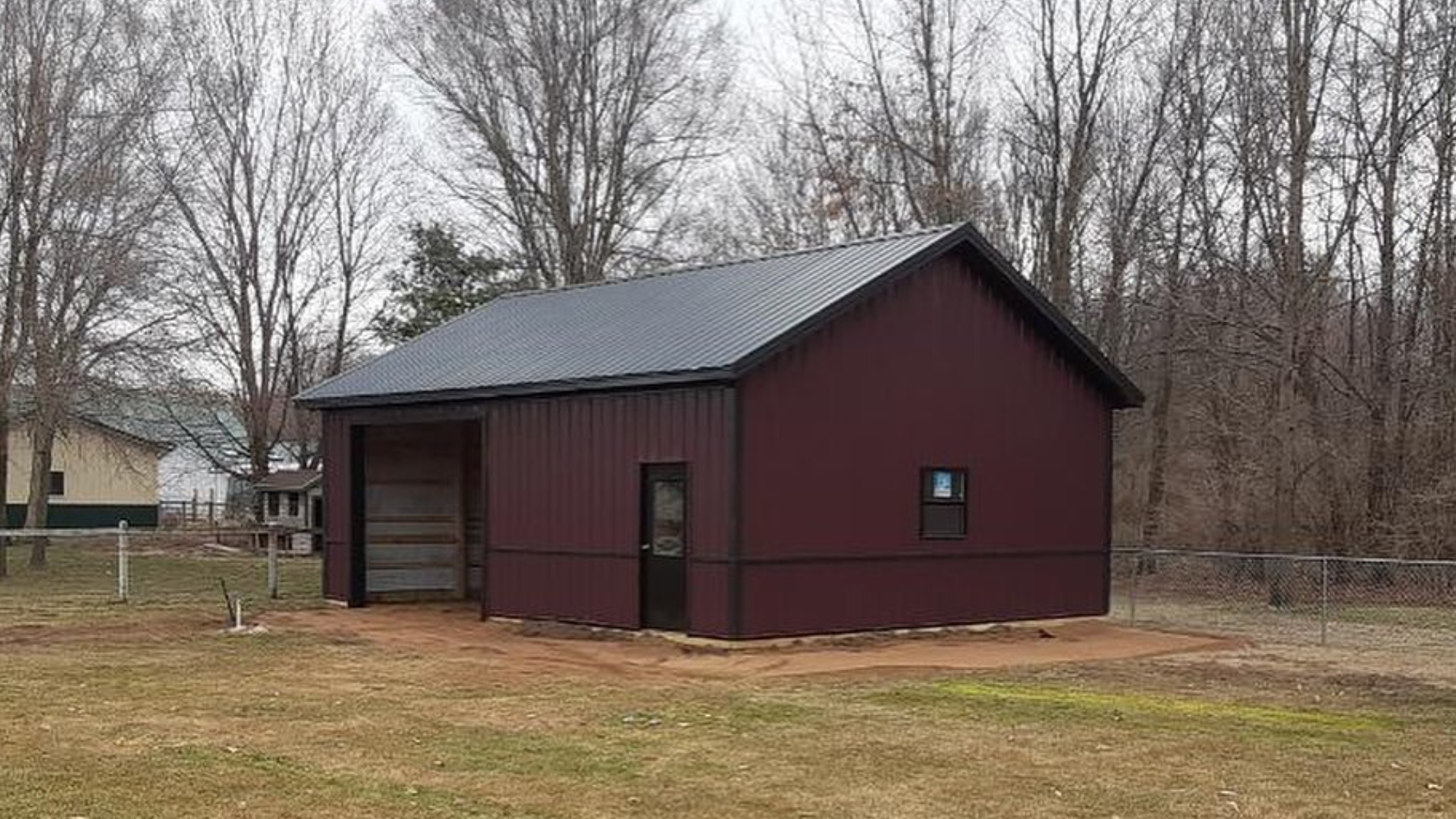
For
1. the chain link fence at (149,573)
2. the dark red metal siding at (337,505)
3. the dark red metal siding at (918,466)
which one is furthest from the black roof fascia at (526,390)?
the chain link fence at (149,573)

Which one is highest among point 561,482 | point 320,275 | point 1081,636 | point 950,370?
point 320,275

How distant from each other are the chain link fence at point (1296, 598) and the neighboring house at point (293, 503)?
64.0 ft

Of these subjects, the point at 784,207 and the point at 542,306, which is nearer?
the point at 542,306

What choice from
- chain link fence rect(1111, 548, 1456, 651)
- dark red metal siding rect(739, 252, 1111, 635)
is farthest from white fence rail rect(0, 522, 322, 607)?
chain link fence rect(1111, 548, 1456, 651)

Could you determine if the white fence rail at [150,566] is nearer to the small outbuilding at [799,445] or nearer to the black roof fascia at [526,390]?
the black roof fascia at [526,390]

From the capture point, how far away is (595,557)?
725 inches

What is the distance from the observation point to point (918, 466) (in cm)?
1833

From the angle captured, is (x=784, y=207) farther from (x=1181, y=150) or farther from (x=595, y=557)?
(x=595, y=557)

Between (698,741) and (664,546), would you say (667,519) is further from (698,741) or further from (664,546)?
(698,741)

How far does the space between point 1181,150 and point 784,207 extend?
1049 cm

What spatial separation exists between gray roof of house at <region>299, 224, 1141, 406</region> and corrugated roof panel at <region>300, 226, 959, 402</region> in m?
0.02

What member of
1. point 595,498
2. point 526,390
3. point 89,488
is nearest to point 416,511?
point 526,390

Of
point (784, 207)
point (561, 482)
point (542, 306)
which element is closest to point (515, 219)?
point (784, 207)

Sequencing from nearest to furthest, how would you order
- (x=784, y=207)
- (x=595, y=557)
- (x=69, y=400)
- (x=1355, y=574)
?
(x=595, y=557) < (x=1355, y=574) < (x=69, y=400) < (x=784, y=207)
